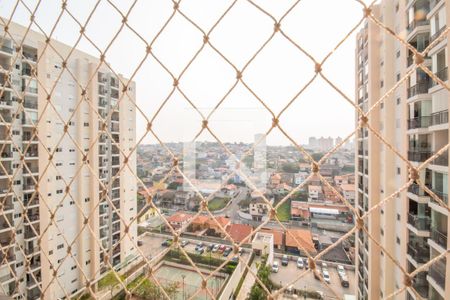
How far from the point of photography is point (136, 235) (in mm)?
6637

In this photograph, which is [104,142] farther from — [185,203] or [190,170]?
[190,170]

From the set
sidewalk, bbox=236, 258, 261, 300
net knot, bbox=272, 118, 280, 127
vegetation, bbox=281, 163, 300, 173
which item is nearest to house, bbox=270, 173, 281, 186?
vegetation, bbox=281, 163, 300, 173

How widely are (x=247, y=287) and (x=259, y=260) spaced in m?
0.72

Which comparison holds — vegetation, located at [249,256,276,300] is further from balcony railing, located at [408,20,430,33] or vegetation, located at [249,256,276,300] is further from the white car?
balcony railing, located at [408,20,430,33]

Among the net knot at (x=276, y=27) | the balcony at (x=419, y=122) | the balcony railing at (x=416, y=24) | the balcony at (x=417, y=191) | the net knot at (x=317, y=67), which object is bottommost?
the balcony at (x=417, y=191)

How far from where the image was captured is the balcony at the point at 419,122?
249cm

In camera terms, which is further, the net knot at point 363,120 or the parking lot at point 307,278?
the parking lot at point 307,278

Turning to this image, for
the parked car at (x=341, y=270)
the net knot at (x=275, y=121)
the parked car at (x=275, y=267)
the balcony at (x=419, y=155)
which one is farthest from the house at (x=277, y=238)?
the net knot at (x=275, y=121)

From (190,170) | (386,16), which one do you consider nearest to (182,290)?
(190,170)

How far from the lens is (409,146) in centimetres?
277

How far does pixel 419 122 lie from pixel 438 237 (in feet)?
3.70

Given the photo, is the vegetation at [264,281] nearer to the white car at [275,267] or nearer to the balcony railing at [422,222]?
the white car at [275,267]

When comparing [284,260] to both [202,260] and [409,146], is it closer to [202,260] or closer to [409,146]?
[202,260]

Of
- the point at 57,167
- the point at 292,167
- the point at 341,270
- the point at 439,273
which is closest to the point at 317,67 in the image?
the point at 292,167
